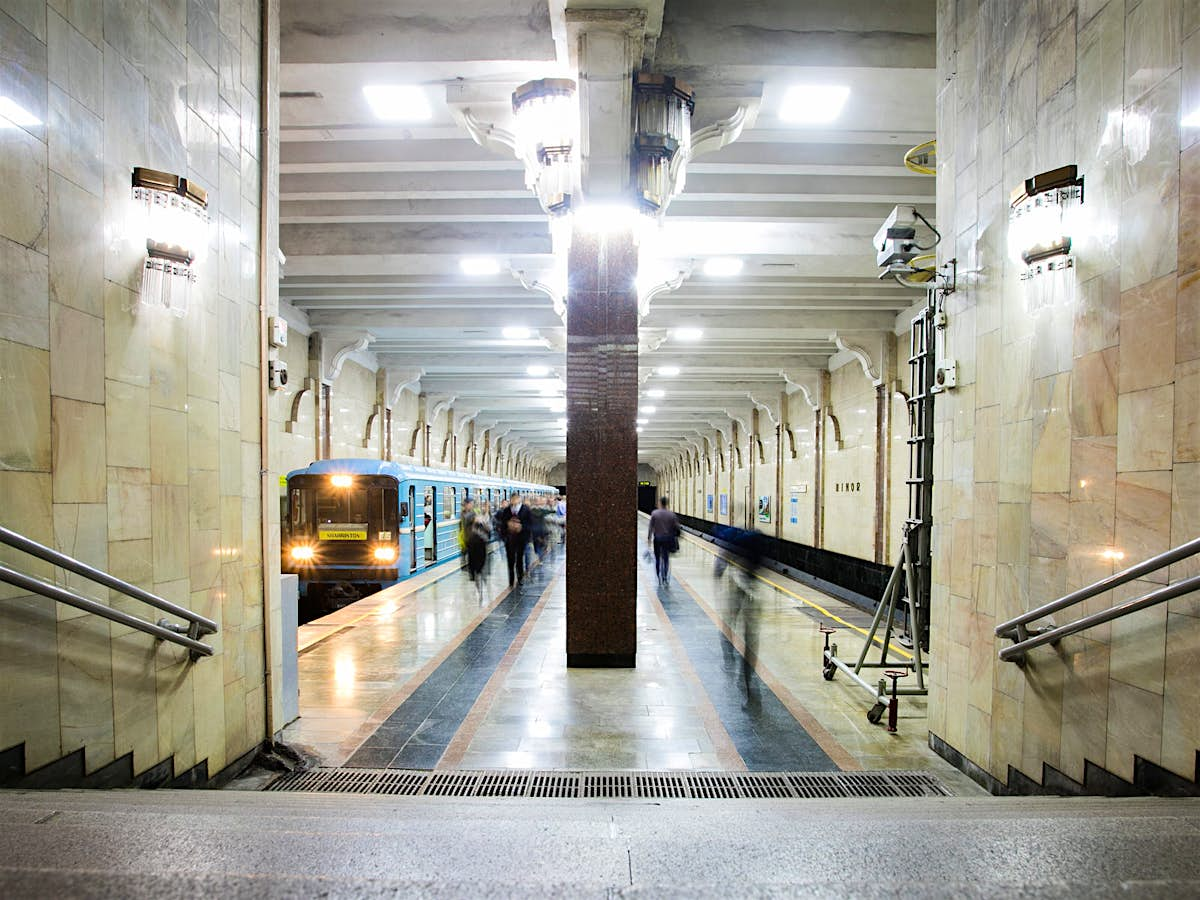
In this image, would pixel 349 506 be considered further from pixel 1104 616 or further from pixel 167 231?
pixel 1104 616

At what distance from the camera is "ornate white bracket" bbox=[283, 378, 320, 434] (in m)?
14.0

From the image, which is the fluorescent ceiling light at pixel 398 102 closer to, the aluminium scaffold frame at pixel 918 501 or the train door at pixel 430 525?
the aluminium scaffold frame at pixel 918 501

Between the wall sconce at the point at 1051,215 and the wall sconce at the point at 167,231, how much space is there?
444 centimetres

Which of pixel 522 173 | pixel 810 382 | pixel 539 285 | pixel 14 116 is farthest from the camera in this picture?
pixel 810 382

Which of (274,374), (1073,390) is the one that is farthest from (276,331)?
(1073,390)

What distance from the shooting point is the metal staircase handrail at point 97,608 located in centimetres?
248

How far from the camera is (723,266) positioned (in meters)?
10.5

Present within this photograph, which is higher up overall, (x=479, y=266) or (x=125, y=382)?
(x=479, y=266)

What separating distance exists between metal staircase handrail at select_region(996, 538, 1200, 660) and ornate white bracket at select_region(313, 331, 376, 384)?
46.3 ft

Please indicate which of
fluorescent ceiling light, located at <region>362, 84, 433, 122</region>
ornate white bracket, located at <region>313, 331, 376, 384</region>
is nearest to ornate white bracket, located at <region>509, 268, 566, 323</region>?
fluorescent ceiling light, located at <region>362, 84, 433, 122</region>

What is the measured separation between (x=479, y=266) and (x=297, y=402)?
6.00 m

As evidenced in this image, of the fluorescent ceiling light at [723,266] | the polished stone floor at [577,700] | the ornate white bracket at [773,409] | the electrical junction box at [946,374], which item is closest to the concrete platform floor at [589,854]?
the polished stone floor at [577,700]

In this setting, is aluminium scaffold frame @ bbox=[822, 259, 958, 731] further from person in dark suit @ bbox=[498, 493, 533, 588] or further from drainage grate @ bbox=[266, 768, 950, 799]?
person in dark suit @ bbox=[498, 493, 533, 588]

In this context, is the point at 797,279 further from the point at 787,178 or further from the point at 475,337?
the point at 475,337
